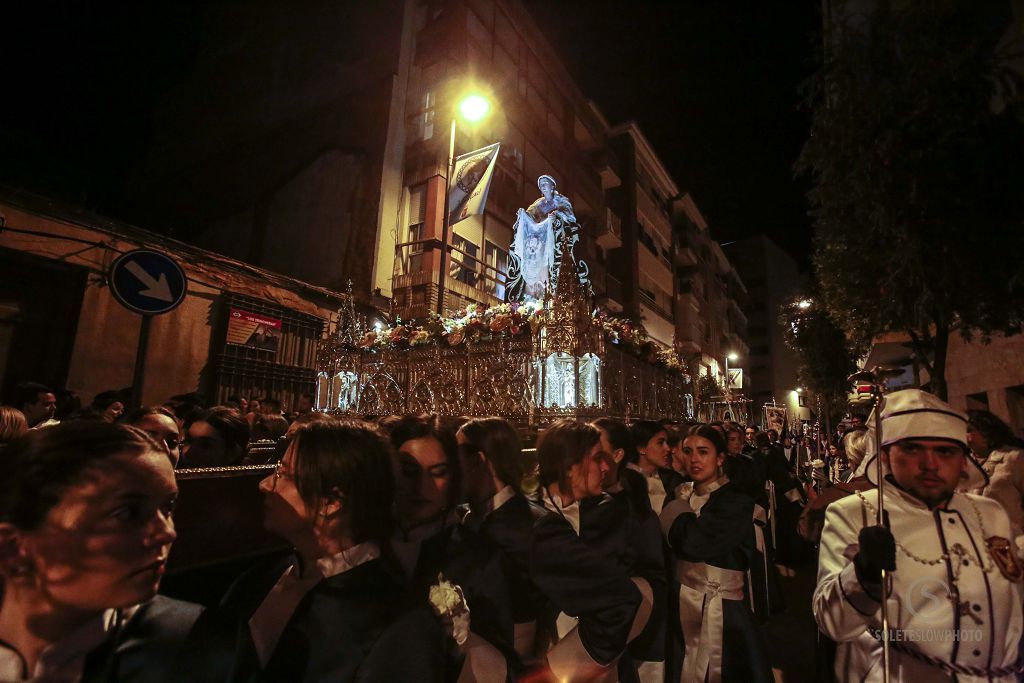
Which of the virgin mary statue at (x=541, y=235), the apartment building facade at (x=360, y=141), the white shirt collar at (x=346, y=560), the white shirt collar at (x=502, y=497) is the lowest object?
the white shirt collar at (x=346, y=560)

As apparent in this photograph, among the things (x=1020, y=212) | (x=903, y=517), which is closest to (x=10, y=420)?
(x=903, y=517)

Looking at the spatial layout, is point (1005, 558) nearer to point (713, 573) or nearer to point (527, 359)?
point (713, 573)

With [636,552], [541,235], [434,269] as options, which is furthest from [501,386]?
[434,269]

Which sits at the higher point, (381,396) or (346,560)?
(381,396)

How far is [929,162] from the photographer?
24.2ft

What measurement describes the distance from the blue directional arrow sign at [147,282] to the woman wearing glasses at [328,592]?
13.1 feet

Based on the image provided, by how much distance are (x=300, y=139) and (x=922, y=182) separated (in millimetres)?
18595

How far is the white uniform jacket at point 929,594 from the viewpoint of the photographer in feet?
7.46

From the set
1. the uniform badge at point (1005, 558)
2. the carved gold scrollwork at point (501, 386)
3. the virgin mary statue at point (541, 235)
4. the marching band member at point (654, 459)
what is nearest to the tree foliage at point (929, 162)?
the virgin mary statue at point (541, 235)

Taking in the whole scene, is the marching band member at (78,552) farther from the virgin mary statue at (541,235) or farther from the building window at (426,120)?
the building window at (426,120)

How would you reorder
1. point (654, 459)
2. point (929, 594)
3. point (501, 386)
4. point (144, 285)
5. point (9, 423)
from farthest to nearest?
point (501, 386) → point (654, 459) → point (144, 285) → point (9, 423) → point (929, 594)

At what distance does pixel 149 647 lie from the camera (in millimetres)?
1461

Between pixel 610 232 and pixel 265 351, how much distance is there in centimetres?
1889

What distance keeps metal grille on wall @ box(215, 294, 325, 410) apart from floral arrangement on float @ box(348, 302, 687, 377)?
652 cm
